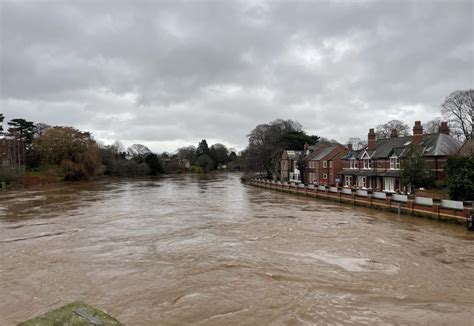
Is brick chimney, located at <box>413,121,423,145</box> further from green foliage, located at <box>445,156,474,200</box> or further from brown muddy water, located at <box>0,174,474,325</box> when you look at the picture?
brown muddy water, located at <box>0,174,474,325</box>

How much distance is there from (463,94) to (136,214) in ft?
136

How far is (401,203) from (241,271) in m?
17.4

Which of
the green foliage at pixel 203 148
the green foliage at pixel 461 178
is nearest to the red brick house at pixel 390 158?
the green foliage at pixel 461 178

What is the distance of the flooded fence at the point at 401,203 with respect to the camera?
1875cm

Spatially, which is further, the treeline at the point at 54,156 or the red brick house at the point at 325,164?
the treeline at the point at 54,156

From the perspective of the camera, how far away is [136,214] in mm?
22203

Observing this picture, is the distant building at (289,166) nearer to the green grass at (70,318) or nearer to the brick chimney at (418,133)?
the brick chimney at (418,133)

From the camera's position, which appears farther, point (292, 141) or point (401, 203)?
point (292, 141)

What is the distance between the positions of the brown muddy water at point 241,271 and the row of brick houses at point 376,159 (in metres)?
13.3

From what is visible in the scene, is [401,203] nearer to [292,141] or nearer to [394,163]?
[394,163]

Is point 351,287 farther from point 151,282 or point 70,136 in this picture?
point 70,136

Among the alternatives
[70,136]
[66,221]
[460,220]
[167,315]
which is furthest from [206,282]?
[70,136]

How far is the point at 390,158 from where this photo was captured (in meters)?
34.0

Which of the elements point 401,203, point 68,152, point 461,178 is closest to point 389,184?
point 401,203
